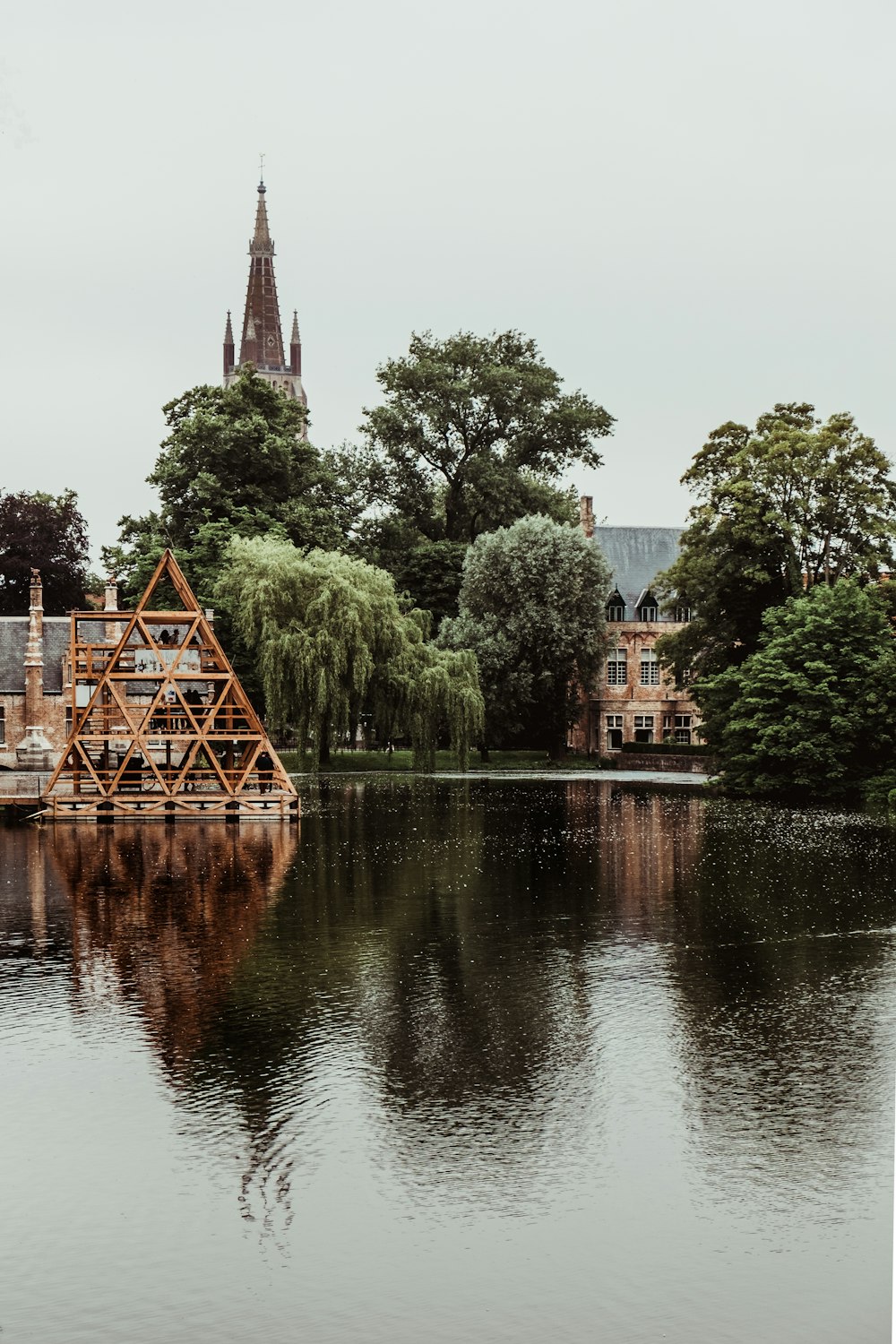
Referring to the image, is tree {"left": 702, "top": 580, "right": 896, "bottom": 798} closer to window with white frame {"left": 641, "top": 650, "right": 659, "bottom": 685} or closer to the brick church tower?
window with white frame {"left": 641, "top": 650, "right": 659, "bottom": 685}

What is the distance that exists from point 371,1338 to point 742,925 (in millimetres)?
11882

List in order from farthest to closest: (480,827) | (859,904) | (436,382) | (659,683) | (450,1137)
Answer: (659,683)
(436,382)
(480,827)
(859,904)
(450,1137)

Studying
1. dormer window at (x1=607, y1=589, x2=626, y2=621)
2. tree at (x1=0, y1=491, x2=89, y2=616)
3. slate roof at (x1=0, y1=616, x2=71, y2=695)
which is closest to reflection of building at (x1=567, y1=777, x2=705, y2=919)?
slate roof at (x1=0, y1=616, x2=71, y2=695)

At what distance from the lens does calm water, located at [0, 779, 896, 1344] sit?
23.9 feet

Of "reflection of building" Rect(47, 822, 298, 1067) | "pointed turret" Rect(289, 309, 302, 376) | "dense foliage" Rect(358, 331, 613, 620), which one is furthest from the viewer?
"pointed turret" Rect(289, 309, 302, 376)

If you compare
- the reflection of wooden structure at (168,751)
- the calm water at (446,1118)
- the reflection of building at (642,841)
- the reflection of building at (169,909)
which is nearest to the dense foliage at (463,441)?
the reflection of building at (642,841)

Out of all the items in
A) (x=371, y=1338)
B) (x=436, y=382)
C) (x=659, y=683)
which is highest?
(x=436, y=382)

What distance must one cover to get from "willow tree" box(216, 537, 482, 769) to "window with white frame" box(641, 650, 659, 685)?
22.6 metres

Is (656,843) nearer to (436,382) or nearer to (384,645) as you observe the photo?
(384,645)

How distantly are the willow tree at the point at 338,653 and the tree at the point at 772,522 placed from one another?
28.4ft

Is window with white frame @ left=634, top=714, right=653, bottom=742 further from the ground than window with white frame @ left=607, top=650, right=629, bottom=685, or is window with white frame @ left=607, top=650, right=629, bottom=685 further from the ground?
window with white frame @ left=607, top=650, right=629, bottom=685

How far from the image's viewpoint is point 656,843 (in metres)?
28.8

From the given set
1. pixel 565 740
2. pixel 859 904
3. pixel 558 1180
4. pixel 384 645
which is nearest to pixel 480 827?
pixel 859 904

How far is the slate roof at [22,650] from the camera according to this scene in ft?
177
